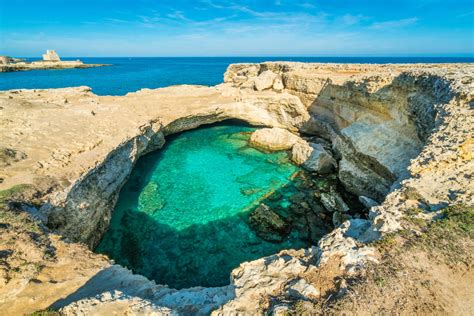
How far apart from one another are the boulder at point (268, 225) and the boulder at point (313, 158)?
21.8 feet

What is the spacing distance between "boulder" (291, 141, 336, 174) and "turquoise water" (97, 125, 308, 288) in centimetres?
118

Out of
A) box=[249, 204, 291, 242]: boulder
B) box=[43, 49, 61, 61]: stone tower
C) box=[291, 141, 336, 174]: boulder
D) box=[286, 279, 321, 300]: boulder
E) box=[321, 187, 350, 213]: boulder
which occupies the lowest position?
box=[249, 204, 291, 242]: boulder

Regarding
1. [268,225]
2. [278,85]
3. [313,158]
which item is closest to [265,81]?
[278,85]

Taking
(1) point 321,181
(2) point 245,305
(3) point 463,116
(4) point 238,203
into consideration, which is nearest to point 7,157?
(4) point 238,203

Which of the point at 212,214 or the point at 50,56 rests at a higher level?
the point at 50,56

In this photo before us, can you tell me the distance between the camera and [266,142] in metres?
23.5

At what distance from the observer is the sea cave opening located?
39.5ft

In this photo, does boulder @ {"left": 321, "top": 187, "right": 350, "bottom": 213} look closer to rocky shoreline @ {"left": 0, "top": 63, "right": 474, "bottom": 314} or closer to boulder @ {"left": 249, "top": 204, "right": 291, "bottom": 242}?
rocky shoreline @ {"left": 0, "top": 63, "right": 474, "bottom": 314}

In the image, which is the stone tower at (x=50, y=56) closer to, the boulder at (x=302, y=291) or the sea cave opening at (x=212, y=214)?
the sea cave opening at (x=212, y=214)

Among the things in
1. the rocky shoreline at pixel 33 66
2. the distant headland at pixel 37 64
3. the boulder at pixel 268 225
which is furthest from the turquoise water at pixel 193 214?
the distant headland at pixel 37 64

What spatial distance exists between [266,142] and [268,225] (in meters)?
11.0

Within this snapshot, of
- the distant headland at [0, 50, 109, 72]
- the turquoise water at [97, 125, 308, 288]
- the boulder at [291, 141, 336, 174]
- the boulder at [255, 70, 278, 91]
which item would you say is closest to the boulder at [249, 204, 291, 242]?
the turquoise water at [97, 125, 308, 288]

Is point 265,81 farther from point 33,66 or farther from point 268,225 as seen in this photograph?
point 33,66

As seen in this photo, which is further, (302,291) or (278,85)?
(278,85)
